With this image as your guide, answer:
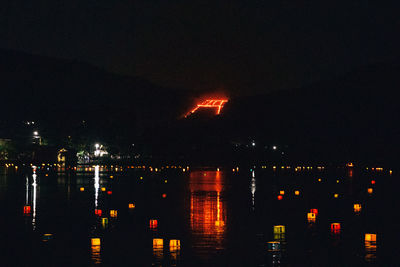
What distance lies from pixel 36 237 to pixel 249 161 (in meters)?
66.2

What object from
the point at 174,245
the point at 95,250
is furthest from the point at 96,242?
the point at 174,245

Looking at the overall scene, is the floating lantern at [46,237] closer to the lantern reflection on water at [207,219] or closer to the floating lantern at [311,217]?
the lantern reflection on water at [207,219]

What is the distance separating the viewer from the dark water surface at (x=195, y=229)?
52.8 feet

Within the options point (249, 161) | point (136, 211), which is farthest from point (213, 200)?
point (249, 161)

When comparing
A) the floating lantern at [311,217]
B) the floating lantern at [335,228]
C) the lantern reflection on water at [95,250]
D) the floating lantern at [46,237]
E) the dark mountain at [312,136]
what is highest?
the dark mountain at [312,136]

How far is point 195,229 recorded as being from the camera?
20.6 metres

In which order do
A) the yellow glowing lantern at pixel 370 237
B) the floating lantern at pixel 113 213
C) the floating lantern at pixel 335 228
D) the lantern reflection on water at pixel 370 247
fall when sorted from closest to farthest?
the lantern reflection on water at pixel 370 247
the yellow glowing lantern at pixel 370 237
the floating lantern at pixel 335 228
the floating lantern at pixel 113 213

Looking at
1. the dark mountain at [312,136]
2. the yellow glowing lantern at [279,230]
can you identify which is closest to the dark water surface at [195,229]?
the yellow glowing lantern at [279,230]

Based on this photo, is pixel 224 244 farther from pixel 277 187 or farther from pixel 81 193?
pixel 277 187

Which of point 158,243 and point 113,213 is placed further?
point 113,213

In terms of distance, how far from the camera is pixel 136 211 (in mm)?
26109

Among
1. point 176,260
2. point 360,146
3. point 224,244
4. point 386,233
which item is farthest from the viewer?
point 360,146

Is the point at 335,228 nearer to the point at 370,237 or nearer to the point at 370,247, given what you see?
the point at 370,237

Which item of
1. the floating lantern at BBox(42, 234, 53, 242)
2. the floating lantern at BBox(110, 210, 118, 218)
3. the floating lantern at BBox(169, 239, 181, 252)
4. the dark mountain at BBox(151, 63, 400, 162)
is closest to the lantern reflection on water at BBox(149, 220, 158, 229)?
the floating lantern at BBox(110, 210, 118, 218)
